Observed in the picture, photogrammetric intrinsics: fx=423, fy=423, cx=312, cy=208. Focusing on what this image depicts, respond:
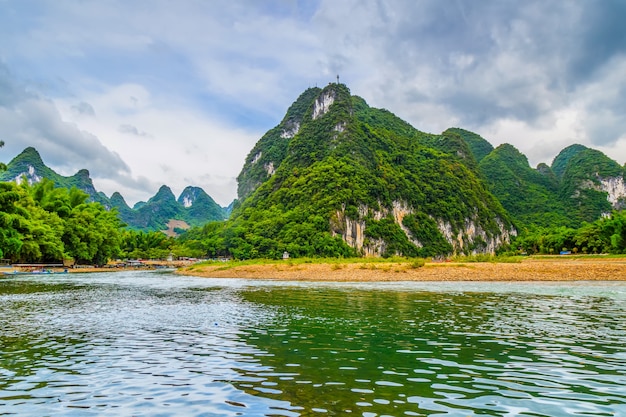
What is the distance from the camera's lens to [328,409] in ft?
22.4

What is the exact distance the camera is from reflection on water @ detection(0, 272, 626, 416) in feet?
23.7

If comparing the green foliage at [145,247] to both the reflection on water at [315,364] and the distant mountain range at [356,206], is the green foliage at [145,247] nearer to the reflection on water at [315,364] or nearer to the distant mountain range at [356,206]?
the distant mountain range at [356,206]

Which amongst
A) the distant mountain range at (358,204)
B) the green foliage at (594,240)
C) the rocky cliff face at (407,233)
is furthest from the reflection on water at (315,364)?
the rocky cliff face at (407,233)

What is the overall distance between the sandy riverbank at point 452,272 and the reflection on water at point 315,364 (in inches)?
1153

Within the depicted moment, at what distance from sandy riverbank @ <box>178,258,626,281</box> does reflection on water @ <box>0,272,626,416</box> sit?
2929cm

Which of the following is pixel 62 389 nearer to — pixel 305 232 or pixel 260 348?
pixel 260 348

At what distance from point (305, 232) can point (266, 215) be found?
24.0 meters

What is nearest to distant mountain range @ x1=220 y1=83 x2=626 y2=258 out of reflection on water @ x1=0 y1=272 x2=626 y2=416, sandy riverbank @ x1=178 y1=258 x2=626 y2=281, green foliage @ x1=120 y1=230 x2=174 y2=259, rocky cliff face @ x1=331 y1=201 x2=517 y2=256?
rocky cliff face @ x1=331 y1=201 x2=517 y2=256

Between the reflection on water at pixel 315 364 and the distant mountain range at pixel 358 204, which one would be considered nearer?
the reflection on water at pixel 315 364

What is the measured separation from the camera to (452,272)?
168 feet

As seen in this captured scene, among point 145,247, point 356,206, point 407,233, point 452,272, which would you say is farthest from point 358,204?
point 452,272

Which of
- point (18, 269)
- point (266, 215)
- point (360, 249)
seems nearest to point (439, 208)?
point (360, 249)

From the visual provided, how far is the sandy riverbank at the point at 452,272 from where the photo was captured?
4594cm

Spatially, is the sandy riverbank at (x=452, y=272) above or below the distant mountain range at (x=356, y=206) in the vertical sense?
A: below
